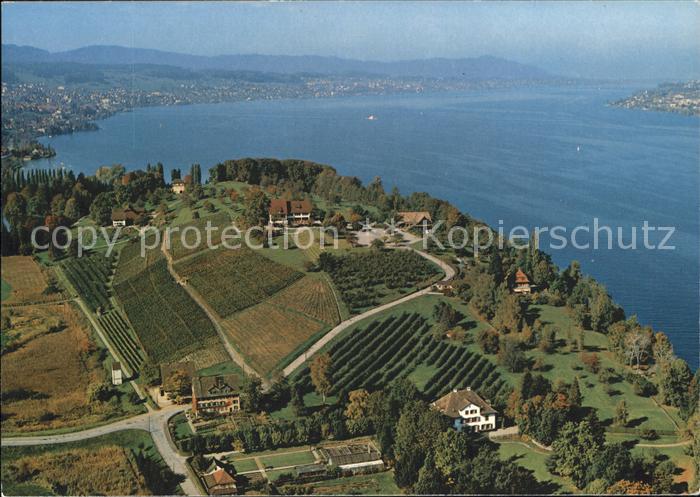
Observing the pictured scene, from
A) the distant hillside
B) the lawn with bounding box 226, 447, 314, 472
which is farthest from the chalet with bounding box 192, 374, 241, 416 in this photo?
the distant hillside

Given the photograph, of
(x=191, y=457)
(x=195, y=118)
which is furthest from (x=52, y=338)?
(x=195, y=118)

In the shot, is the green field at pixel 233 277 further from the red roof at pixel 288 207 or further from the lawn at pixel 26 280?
the lawn at pixel 26 280

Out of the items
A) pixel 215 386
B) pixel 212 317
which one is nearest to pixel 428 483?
pixel 215 386

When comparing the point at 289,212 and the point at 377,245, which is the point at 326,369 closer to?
the point at 377,245

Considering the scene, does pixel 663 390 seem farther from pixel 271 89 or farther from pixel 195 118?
pixel 271 89

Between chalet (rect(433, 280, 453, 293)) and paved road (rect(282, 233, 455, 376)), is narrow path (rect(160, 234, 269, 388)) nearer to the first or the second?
paved road (rect(282, 233, 455, 376))

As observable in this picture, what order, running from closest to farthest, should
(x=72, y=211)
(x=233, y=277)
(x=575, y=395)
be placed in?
1. (x=575, y=395)
2. (x=233, y=277)
3. (x=72, y=211)
